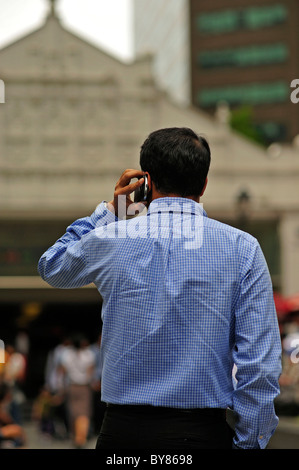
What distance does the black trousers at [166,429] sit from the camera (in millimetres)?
2377

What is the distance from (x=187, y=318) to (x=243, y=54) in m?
65.0

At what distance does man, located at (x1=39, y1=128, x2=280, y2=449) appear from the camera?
2414 mm

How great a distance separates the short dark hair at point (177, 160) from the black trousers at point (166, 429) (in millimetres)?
737

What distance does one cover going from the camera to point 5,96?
2752cm

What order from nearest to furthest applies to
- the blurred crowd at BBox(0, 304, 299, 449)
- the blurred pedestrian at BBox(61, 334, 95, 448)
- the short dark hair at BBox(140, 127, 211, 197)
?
1. the short dark hair at BBox(140, 127, 211, 197)
2. the blurred crowd at BBox(0, 304, 299, 449)
3. the blurred pedestrian at BBox(61, 334, 95, 448)

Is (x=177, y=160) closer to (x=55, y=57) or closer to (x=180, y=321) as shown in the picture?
(x=180, y=321)

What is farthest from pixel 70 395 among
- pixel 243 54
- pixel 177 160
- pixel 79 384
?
pixel 243 54

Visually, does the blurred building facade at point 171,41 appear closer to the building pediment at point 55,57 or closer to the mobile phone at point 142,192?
the building pediment at point 55,57

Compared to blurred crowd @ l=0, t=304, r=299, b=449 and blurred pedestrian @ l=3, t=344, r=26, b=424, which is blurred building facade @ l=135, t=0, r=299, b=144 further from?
blurred pedestrian @ l=3, t=344, r=26, b=424

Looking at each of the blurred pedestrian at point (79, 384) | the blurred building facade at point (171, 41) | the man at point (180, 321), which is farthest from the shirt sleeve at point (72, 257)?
the blurred building facade at point (171, 41)

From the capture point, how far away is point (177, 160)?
2.61 meters

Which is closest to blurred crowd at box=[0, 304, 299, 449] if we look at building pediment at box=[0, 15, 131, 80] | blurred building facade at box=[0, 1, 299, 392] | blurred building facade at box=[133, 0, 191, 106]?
blurred building facade at box=[0, 1, 299, 392]

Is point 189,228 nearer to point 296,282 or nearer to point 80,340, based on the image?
point 80,340

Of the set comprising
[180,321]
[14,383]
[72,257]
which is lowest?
[14,383]
